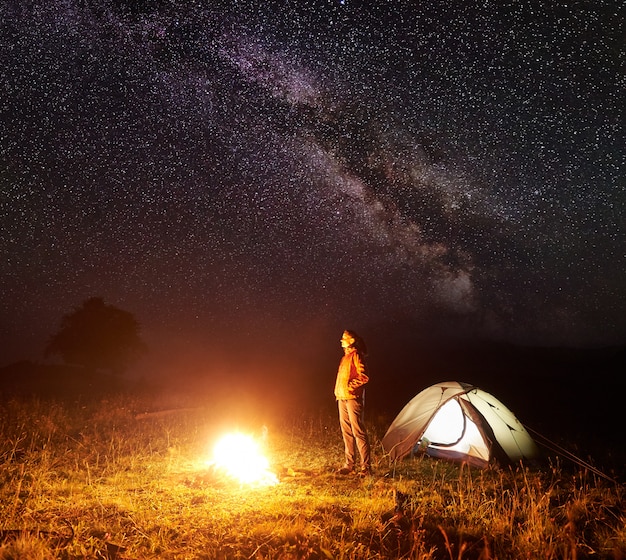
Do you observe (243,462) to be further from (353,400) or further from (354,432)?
(353,400)

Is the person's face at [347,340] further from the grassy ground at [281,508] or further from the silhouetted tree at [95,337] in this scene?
the silhouetted tree at [95,337]

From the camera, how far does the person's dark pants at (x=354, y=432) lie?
24.3ft

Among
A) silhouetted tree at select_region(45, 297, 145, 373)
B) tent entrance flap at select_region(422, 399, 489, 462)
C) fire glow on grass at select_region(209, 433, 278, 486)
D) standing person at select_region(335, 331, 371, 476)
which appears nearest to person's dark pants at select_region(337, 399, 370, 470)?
standing person at select_region(335, 331, 371, 476)

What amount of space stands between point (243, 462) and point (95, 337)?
33.6 meters

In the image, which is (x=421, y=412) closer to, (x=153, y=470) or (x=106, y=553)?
(x=153, y=470)

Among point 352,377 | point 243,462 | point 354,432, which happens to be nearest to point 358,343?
point 352,377

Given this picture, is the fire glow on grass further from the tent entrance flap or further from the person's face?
the tent entrance flap

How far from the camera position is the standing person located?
24.3 feet

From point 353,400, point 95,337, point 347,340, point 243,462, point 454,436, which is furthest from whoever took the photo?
point 95,337

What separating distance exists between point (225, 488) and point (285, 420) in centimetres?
616

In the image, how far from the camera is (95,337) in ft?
120

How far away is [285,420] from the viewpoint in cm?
1252

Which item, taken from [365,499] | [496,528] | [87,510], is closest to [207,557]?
[87,510]

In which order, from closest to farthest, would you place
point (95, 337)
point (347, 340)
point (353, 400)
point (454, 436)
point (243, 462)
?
point (243, 462) → point (353, 400) → point (347, 340) → point (454, 436) → point (95, 337)
